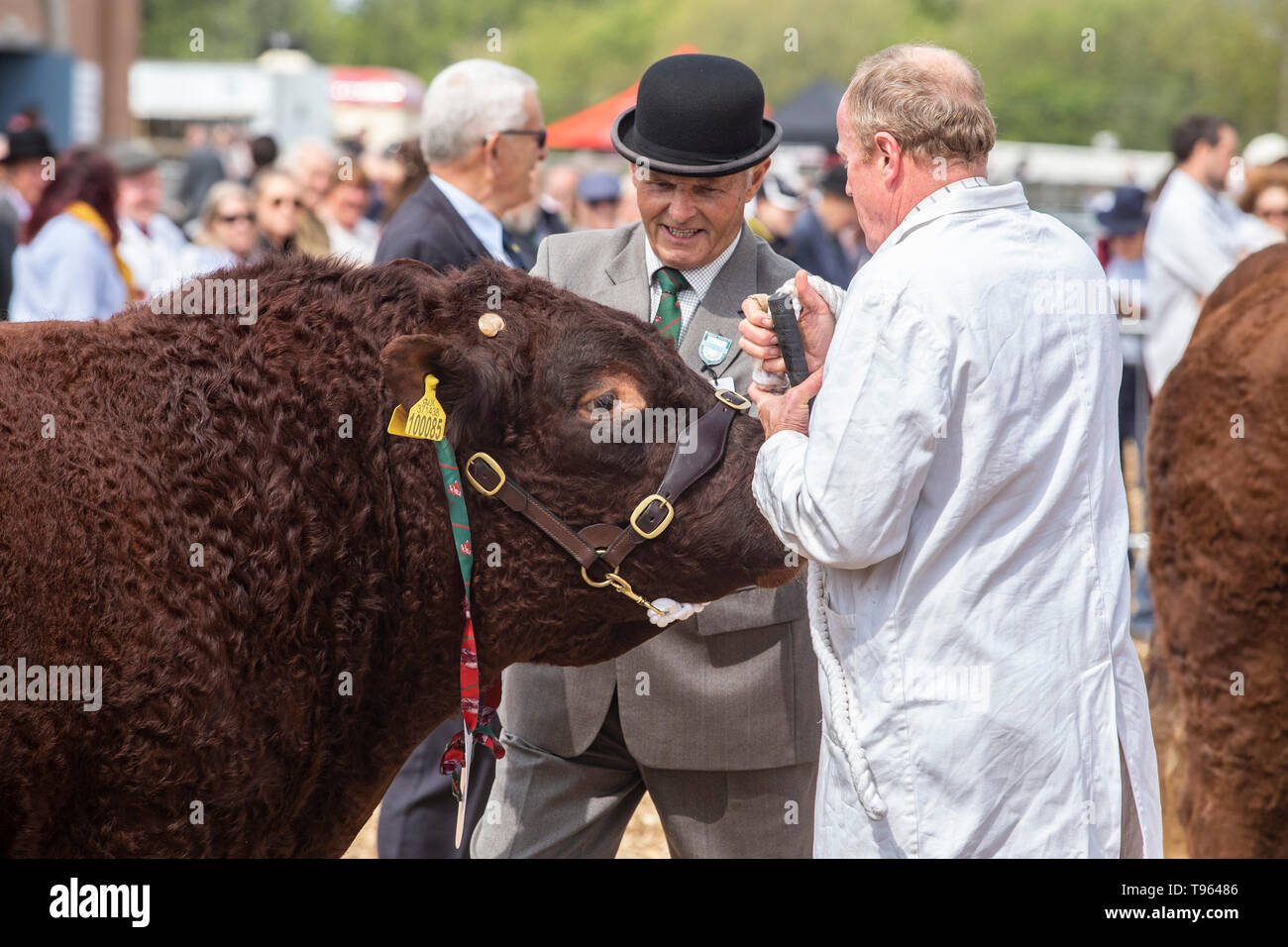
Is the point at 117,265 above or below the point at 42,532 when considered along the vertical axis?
above

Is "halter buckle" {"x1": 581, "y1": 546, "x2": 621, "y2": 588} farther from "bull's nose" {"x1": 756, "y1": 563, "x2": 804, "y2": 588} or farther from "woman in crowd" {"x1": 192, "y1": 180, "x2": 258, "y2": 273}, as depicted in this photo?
"woman in crowd" {"x1": 192, "y1": 180, "x2": 258, "y2": 273}

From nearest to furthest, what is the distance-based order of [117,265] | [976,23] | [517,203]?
[517,203], [117,265], [976,23]

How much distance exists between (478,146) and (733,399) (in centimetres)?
222

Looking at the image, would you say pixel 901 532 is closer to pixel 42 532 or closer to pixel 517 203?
pixel 42 532

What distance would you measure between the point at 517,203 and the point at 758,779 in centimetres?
260

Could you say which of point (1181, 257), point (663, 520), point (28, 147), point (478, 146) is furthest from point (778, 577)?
point (28, 147)

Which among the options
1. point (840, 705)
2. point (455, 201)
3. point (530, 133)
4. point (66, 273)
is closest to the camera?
point (840, 705)

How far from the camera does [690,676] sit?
3580 millimetres

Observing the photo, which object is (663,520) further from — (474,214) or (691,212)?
(474,214)

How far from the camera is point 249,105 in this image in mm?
31219

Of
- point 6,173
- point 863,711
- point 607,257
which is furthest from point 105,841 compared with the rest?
point 6,173

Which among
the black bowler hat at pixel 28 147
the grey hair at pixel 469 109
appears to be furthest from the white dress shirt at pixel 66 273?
the black bowler hat at pixel 28 147

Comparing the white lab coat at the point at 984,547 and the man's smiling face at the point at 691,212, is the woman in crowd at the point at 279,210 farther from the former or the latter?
the white lab coat at the point at 984,547

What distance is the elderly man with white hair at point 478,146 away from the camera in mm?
4914
